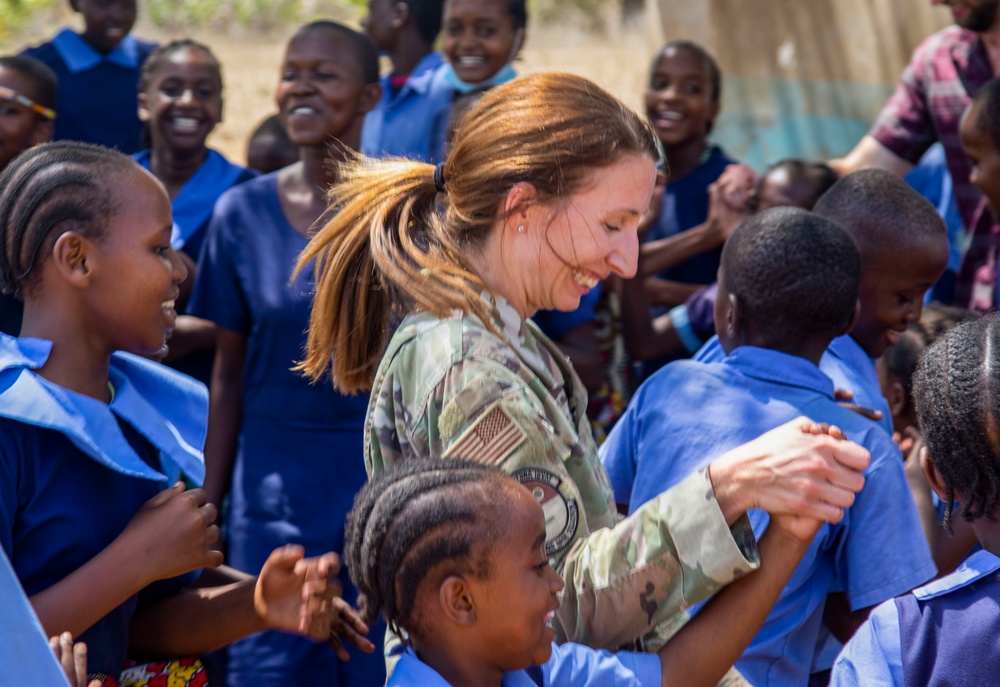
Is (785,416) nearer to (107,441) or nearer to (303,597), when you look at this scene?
(303,597)

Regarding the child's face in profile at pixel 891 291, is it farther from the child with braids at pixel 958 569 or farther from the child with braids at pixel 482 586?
the child with braids at pixel 482 586

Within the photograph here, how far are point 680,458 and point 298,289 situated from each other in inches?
54.0

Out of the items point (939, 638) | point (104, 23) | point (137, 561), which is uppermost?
point (104, 23)

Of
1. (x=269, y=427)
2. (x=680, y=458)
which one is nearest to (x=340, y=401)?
(x=269, y=427)

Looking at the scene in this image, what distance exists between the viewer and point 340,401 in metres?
3.31

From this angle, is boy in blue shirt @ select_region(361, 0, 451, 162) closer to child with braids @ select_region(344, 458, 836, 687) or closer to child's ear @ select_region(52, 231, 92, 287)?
child's ear @ select_region(52, 231, 92, 287)

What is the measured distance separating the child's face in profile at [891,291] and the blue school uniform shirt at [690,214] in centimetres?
124

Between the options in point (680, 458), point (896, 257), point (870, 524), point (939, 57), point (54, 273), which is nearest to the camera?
point (54, 273)

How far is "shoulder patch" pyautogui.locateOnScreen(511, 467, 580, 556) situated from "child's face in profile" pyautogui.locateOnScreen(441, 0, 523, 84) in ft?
10.6

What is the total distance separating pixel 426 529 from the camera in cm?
172

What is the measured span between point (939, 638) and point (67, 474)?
4.48ft

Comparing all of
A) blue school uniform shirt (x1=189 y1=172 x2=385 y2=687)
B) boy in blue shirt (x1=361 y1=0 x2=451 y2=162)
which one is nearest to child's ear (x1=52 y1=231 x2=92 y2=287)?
blue school uniform shirt (x1=189 y1=172 x2=385 y2=687)

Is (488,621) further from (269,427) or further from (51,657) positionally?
(269,427)

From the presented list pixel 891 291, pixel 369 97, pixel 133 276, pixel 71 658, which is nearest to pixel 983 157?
pixel 891 291
